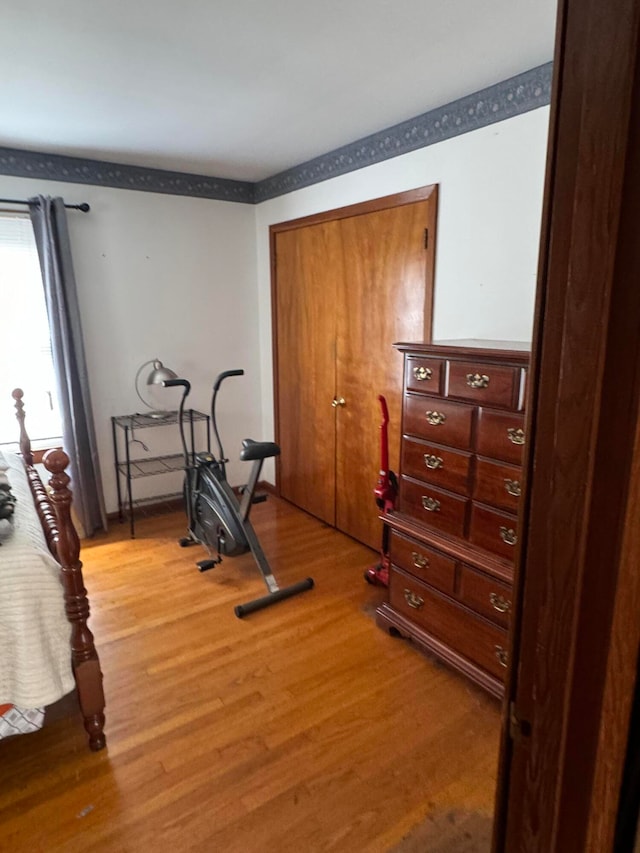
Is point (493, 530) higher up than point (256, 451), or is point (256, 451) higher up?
point (256, 451)

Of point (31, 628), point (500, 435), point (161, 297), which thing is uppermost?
point (161, 297)

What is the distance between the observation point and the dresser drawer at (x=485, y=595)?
195 centimetres

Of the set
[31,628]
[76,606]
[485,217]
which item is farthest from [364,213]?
[31,628]

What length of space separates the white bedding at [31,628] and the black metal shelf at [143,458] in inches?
74.5

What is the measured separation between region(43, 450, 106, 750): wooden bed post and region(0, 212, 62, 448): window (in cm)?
198

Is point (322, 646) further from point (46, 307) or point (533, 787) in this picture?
point (46, 307)

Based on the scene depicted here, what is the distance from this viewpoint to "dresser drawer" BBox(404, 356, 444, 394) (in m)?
2.08

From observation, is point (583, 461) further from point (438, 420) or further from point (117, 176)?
point (117, 176)

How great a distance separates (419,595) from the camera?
2.32m

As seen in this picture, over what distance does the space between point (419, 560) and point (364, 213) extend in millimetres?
1977

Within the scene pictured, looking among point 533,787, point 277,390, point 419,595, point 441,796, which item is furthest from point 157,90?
point 441,796

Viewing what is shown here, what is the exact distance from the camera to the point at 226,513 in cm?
297

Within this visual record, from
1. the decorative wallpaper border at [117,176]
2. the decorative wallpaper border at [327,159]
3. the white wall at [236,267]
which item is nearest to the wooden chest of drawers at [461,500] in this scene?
the white wall at [236,267]

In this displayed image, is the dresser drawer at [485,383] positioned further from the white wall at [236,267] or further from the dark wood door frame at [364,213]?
the dark wood door frame at [364,213]
